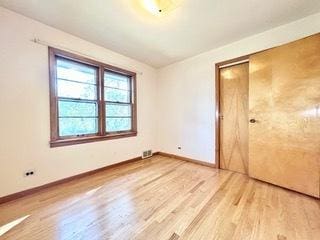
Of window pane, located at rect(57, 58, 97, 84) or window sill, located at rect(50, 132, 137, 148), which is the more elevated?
window pane, located at rect(57, 58, 97, 84)

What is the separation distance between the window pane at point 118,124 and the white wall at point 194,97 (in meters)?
0.98

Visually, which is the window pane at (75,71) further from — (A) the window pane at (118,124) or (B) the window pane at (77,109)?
(A) the window pane at (118,124)

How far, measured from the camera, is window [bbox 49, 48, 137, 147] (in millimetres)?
2391

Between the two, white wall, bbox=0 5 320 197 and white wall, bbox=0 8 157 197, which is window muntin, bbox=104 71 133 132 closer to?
white wall, bbox=0 5 320 197

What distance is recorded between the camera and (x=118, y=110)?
337cm

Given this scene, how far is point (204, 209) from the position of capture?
5.66 feet

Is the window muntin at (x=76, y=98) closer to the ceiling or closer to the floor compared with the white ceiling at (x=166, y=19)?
closer to the floor

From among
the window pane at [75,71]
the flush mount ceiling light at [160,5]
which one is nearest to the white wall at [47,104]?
the window pane at [75,71]

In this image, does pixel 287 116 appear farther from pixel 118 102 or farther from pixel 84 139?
pixel 84 139

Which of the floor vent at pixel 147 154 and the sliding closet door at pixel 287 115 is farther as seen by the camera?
the floor vent at pixel 147 154

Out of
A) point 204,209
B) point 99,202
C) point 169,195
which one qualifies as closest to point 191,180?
point 169,195

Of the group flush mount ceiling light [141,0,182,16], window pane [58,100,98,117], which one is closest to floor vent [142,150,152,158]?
window pane [58,100,98,117]

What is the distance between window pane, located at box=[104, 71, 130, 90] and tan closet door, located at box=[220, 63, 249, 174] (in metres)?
2.05

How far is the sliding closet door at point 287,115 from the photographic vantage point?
192 cm
